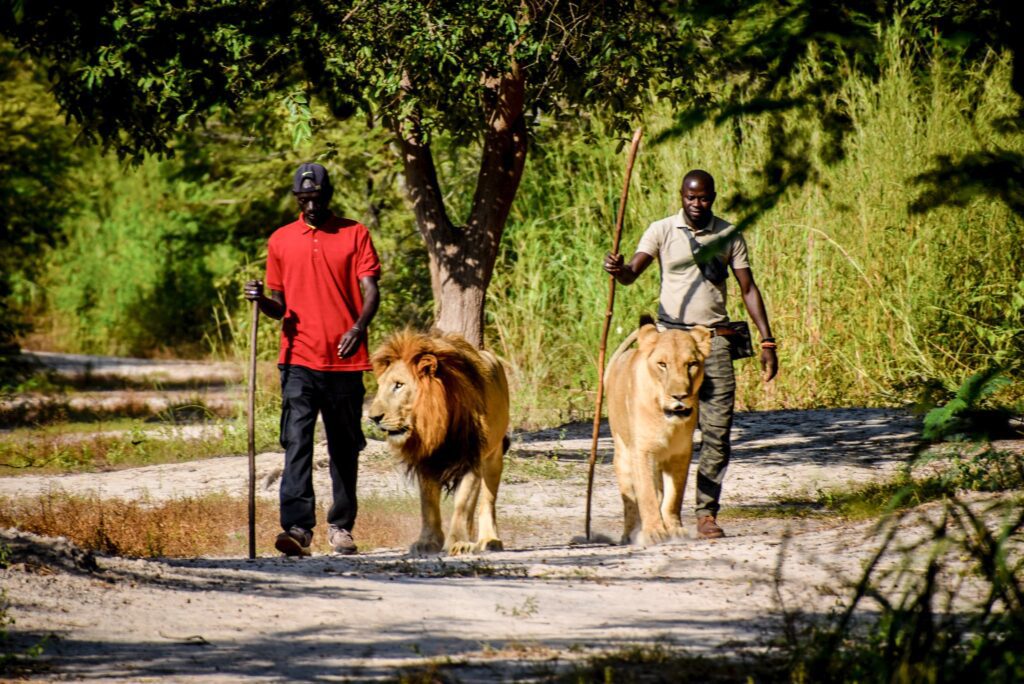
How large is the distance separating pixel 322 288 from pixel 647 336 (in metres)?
2.12

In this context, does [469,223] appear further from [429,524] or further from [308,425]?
[429,524]

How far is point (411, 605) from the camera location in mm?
6832

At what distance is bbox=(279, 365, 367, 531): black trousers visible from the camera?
941 cm

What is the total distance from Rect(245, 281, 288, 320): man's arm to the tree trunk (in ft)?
13.6

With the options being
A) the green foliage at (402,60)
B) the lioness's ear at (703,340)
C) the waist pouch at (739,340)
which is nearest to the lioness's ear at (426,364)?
the lioness's ear at (703,340)

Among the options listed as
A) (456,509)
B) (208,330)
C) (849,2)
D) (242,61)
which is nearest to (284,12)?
(849,2)

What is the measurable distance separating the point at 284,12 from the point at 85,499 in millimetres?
7968

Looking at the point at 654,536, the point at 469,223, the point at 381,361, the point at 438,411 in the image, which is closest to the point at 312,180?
the point at 381,361

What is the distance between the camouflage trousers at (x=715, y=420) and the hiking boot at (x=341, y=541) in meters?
2.27

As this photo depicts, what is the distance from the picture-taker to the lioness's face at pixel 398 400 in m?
9.02

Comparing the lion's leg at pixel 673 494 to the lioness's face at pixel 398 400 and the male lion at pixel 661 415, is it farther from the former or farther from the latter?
the lioness's face at pixel 398 400

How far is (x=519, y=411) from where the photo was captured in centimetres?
1688

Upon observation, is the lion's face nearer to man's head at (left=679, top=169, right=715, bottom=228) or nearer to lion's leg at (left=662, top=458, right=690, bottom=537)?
lion's leg at (left=662, top=458, right=690, bottom=537)

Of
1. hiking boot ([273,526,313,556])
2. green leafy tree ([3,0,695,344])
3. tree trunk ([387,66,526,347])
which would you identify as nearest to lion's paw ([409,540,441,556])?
hiking boot ([273,526,313,556])
